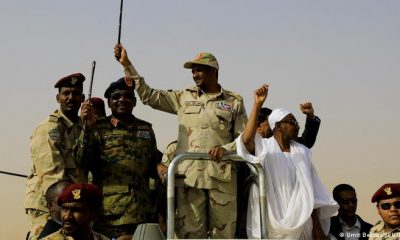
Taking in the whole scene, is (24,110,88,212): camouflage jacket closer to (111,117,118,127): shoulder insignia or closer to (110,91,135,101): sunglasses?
(111,117,118,127): shoulder insignia

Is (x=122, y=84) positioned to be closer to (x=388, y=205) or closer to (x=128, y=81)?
(x=128, y=81)

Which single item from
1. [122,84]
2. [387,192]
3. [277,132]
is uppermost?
[122,84]

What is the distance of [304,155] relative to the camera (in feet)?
20.0

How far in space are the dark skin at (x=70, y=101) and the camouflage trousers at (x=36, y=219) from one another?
38.0 inches

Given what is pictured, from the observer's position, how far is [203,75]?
6461 mm

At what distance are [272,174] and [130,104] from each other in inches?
63.7

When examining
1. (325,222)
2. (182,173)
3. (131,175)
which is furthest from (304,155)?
(131,175)

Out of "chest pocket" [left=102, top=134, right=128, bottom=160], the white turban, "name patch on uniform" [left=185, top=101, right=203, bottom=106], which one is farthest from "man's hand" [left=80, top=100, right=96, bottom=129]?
the white turban

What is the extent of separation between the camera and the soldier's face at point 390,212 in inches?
232

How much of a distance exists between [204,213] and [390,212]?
5.38ft

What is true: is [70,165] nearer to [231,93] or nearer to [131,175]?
[131,175]

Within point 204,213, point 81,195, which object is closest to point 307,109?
point 204,213

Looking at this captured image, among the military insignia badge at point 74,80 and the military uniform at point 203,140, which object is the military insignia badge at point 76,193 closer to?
the military uniform at point 203,140

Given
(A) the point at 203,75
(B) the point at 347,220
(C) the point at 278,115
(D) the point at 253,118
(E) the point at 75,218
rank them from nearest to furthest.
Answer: (E) the point at 75,218 < (D) the point at 253,118 < (C) the point at 278,115 < (A) the point at 203,75 < (B) the point at 347,220
